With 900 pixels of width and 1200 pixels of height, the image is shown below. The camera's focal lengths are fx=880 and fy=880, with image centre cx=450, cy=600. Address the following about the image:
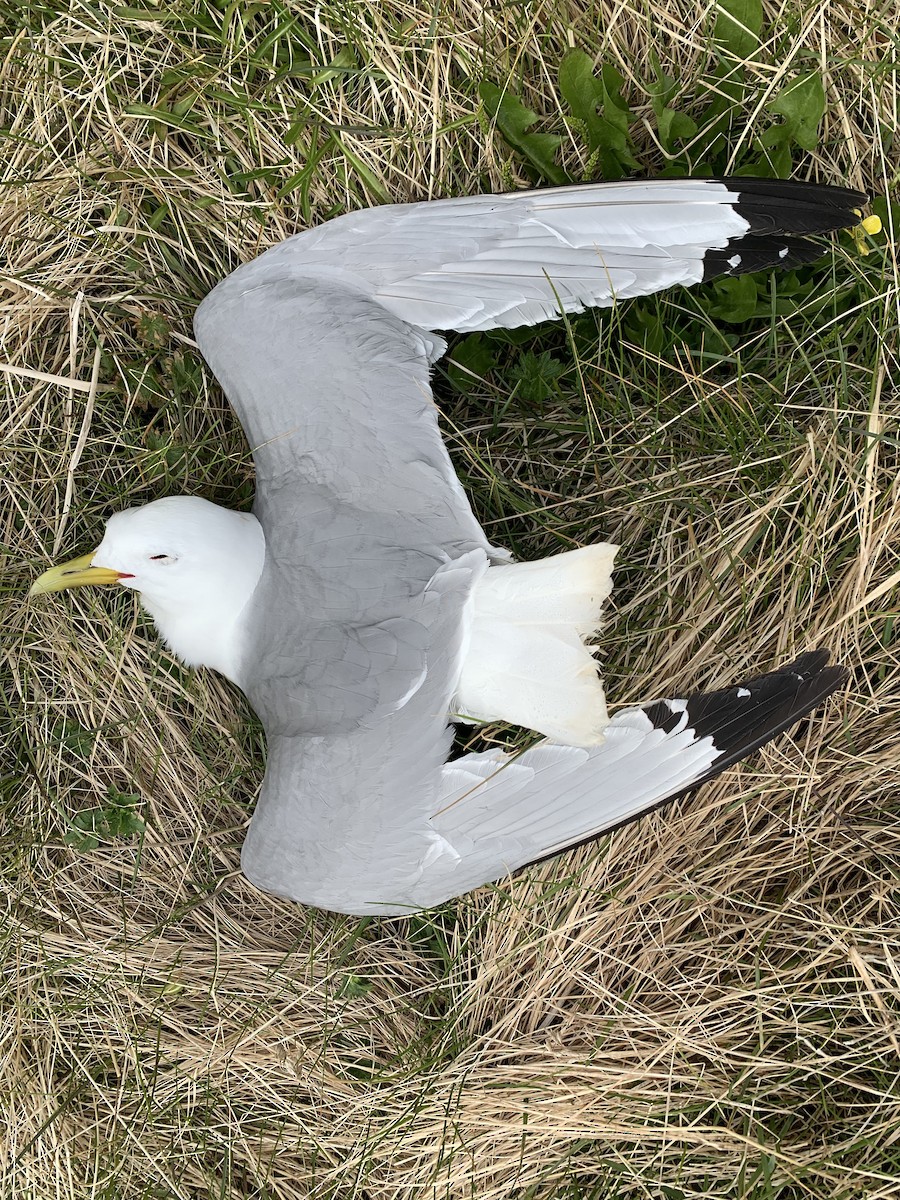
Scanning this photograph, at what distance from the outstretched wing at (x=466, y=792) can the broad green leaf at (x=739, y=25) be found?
55.0 inches

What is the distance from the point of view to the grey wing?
68.3 inches

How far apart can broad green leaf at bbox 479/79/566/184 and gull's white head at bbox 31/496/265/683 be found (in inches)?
41.4

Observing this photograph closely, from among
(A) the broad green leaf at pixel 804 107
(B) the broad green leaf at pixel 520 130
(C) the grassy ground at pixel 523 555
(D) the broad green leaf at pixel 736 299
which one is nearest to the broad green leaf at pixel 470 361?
(C) the grassy ground at pixel 523 555

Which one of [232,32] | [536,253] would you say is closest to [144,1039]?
[536,253]

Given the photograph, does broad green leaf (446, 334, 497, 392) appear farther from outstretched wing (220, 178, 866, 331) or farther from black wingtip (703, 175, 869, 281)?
black wingtip (703, 175, 869, 281)

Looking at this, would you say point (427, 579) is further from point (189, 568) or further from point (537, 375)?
point (537, 375)

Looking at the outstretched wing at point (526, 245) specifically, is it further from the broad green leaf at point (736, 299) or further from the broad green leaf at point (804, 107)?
the broad green leaf at point (804, 107)

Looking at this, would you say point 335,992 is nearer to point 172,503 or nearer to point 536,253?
point 172,503

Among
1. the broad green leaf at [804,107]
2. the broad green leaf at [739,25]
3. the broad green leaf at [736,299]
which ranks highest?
the broad green leaf at [739,25]

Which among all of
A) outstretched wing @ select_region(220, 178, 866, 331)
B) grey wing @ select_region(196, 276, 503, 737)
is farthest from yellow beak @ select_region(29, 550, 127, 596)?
outstretched wing @ select_region(220, 178, 866, 331)

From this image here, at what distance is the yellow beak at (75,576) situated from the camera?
76.2 inches

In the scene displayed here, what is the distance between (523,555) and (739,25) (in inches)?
50.4

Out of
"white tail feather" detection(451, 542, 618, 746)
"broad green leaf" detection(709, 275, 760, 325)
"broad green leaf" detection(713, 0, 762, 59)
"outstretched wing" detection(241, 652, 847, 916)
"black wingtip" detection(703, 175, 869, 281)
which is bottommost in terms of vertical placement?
"outstretched wing" detection(241, 652, 847, 916)

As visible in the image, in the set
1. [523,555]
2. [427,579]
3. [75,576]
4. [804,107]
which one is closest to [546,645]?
[427,579]
